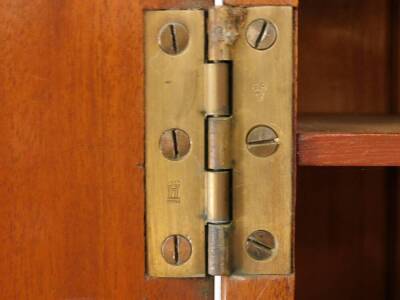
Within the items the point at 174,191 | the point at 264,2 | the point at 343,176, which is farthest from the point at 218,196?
the point at 343,176

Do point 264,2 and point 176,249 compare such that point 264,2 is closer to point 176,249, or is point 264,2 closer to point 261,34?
point 261,34

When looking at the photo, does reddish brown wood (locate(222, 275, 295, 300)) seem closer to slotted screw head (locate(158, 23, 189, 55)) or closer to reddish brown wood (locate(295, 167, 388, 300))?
slotted screw head (locate(158, 23, 189, 55))

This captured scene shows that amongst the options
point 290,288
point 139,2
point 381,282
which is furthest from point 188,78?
point 381,282

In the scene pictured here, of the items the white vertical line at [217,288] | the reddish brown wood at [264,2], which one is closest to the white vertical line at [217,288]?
the white vertical line at [217,288]

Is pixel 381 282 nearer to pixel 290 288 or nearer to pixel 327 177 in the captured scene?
pixel 327 177

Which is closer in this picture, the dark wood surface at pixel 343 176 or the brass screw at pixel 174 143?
the brass screw at pixel 174 143

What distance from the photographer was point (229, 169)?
16.7 inches

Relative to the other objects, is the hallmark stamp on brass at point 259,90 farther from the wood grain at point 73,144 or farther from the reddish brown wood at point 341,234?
the reddish brown wood at point 341,234

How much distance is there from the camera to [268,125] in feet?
1.40

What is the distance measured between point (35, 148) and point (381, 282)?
0.54 metres

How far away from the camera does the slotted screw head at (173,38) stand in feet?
1.40

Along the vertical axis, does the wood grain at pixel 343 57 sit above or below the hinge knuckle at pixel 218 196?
above

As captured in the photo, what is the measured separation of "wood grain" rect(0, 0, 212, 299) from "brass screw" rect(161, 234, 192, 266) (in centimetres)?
2

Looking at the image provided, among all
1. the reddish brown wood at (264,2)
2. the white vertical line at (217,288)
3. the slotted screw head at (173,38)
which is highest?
the reddish brown wood at (264,2)
